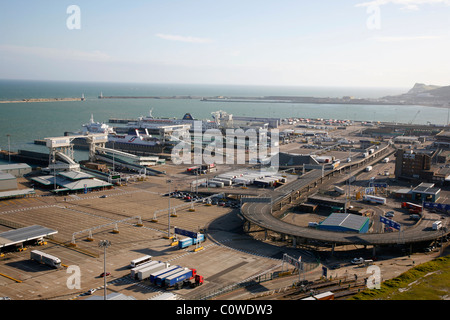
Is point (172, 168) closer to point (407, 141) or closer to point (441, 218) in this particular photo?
point (441, 218)

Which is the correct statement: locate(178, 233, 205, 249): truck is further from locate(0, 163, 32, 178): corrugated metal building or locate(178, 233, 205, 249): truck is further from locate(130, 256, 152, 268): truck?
locate(0, 163, 32, 178): corrugated metal building

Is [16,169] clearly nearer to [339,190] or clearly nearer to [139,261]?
[139,261]

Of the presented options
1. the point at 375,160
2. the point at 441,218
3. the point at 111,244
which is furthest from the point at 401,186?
the point at 111,244

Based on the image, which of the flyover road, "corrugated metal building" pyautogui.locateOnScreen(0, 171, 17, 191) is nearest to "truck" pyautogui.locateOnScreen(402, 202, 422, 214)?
the flyover road

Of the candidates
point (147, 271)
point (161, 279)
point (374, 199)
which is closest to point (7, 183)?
point (147, 271)

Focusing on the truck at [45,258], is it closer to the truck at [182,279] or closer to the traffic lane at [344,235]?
the truck at [182,279]

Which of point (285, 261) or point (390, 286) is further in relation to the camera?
point (285, 261)
